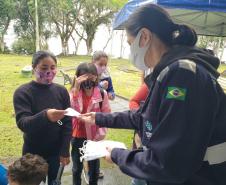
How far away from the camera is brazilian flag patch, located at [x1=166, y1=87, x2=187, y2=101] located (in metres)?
1.34

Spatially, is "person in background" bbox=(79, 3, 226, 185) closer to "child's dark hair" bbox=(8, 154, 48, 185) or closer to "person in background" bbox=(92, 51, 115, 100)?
"child's dark hair" bbox=(8, 154, 48, 185)

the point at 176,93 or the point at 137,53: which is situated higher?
the point at 137,53

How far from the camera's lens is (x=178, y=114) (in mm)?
1334

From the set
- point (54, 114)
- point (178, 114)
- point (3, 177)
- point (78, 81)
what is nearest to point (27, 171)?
point (3, 177)

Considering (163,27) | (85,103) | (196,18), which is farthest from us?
(196,18)

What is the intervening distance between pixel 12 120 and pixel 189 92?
21.5 feet

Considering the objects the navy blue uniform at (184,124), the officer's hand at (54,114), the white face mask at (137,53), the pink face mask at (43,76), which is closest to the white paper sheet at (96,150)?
the navy blue uniform at (184,124)

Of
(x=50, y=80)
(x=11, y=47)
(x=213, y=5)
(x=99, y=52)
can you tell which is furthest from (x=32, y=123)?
(x=11, y=47)

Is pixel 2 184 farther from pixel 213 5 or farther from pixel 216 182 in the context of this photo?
pixel 213 5

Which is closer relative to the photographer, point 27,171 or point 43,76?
point 27,171

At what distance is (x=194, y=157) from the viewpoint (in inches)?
54.5

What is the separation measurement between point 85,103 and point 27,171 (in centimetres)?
137

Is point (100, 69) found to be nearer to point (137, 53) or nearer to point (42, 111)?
point (42, 111)

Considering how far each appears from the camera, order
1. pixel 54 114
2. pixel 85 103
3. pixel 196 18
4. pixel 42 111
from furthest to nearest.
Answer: pixel 196 18, pixel 85 103, pixel 42 111, pixel 54 114
